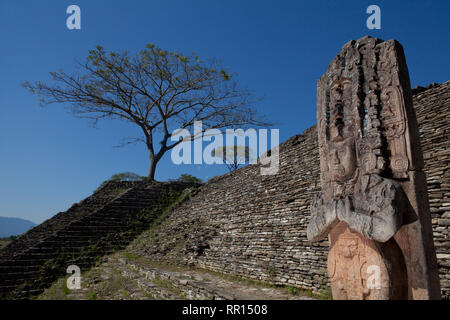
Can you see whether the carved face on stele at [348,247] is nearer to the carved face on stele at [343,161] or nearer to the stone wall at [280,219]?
the carved face on stele at [343,161]

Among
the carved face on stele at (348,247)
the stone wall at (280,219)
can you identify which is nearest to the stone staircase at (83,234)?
the stone wall at (280,219)

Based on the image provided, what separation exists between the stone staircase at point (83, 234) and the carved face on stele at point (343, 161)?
30.6 ft

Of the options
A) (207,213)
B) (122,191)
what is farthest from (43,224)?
(207,213)

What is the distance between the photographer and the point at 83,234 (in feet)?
41.3

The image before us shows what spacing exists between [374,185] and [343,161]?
51 cm

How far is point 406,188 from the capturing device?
9.56 ft

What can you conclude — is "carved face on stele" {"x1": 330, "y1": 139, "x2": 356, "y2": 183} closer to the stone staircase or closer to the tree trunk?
the stone staircase

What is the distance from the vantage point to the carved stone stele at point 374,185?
9.00ft

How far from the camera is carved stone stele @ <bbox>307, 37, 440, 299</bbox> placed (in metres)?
2.74

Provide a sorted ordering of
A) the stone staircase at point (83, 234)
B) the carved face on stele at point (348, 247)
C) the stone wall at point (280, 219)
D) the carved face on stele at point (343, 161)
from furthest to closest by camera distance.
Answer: the stone staircase at point (83, 234)
the stone wall at point (280, 219)
the carved face on stele at point (343, 161)
the carved face on stele at point (348, 247)

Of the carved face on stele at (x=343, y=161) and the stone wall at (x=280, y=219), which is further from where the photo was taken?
the stone wall at (x=280, y=219)

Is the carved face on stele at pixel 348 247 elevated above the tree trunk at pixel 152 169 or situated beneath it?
situated beneath

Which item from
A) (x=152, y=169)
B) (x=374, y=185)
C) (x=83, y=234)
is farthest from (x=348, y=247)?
(x=152, y=169)
